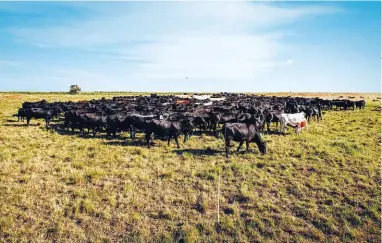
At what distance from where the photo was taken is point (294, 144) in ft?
57.8

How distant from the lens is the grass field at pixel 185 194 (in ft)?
26.4

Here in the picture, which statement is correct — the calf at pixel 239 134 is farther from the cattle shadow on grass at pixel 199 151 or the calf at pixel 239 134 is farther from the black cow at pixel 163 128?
the black cow at pixel 163 128

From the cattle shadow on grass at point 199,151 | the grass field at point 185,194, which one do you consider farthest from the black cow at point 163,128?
the grass field at point 185,194

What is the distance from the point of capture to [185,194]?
33.3 feet

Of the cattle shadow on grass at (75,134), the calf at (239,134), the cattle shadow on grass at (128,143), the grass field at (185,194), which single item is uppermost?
the calf at (239,134)

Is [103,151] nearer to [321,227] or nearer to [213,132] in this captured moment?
[213,132]

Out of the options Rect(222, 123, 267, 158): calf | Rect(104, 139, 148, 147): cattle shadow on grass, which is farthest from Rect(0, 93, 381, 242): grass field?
Rect(104, 139, 148, 147): cattle shadow on grass

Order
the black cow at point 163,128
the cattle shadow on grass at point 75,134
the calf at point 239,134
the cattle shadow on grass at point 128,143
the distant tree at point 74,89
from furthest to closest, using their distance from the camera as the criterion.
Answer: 1. the distant tree at point 74,89
2. the cattle shadow on grass at point 75,134
3. the cattle shadow on grass at point 128,143
4. the black cow at point 163,128
5. the calf at point 239,134

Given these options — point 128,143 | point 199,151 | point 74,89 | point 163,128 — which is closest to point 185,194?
point 199,151

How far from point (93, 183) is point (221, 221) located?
16.9 ft

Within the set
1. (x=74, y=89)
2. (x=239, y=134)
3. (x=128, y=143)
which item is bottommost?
(x=128, y=143)

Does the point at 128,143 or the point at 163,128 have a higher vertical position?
the point at 163,128

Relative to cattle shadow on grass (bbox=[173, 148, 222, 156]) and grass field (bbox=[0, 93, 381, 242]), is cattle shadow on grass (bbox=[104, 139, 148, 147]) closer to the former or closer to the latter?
grass field (bbox=[0, 93, 381, 242])

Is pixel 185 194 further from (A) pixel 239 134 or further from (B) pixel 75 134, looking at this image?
(B) pixel 75 134
